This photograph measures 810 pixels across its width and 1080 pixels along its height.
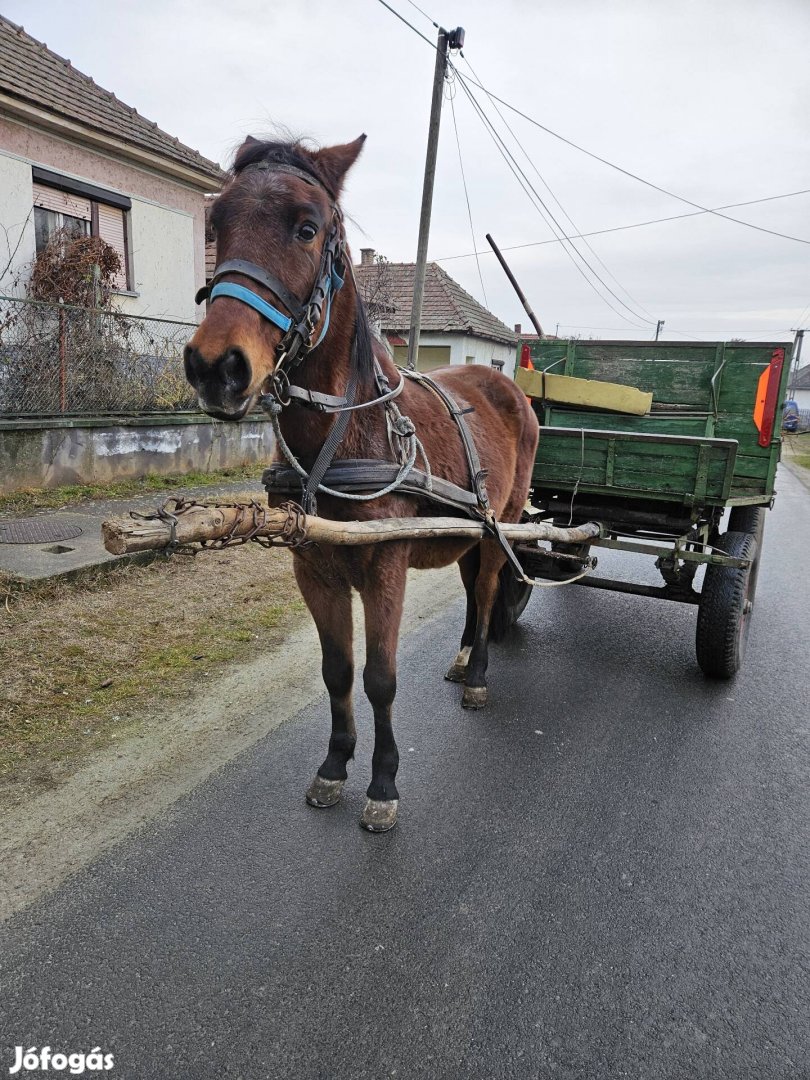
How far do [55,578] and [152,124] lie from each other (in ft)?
32.4

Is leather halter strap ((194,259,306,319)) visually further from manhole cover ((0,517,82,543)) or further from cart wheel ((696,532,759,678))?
manhole cover ((0,517,82,543))

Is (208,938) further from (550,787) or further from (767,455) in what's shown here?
(767,455)

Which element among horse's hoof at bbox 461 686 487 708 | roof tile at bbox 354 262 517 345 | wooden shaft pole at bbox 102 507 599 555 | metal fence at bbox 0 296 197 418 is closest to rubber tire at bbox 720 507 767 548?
horse's hoof at bbox 461 686 487 708

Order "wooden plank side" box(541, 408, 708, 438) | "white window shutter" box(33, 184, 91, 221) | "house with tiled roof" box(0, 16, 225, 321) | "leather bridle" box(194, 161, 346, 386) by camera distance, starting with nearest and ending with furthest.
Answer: "leather bridle" box(194, 161, 346, 386), "wooden plank side" box(541, 408, 708, 438), "house with tiled roof" box(0, 16, 225, 321), "white window shutter" box(33, 184, 91, 221)

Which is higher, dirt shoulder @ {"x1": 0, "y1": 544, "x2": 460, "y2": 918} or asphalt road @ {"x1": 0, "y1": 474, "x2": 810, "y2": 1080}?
dirt shoulder @ {"x1": 0, "y1": 544, "x2": 460, "y2": 918}

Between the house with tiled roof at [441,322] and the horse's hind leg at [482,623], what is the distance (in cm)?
1809

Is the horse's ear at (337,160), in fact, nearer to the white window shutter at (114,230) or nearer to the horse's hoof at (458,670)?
the horse's hoof at (458,670)

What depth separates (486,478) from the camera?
3.32m

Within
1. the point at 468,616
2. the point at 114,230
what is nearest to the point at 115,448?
the point at 114,230

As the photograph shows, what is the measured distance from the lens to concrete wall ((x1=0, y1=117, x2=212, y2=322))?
27.5 ft

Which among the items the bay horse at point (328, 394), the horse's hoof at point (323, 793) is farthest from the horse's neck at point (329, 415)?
the horse's hoof at point (323, 793)

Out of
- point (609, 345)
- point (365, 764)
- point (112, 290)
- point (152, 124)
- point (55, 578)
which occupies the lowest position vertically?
point (365, 764)

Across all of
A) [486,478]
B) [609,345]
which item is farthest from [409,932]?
[609,345]

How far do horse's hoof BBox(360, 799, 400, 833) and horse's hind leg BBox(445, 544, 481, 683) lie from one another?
147 centimetres
